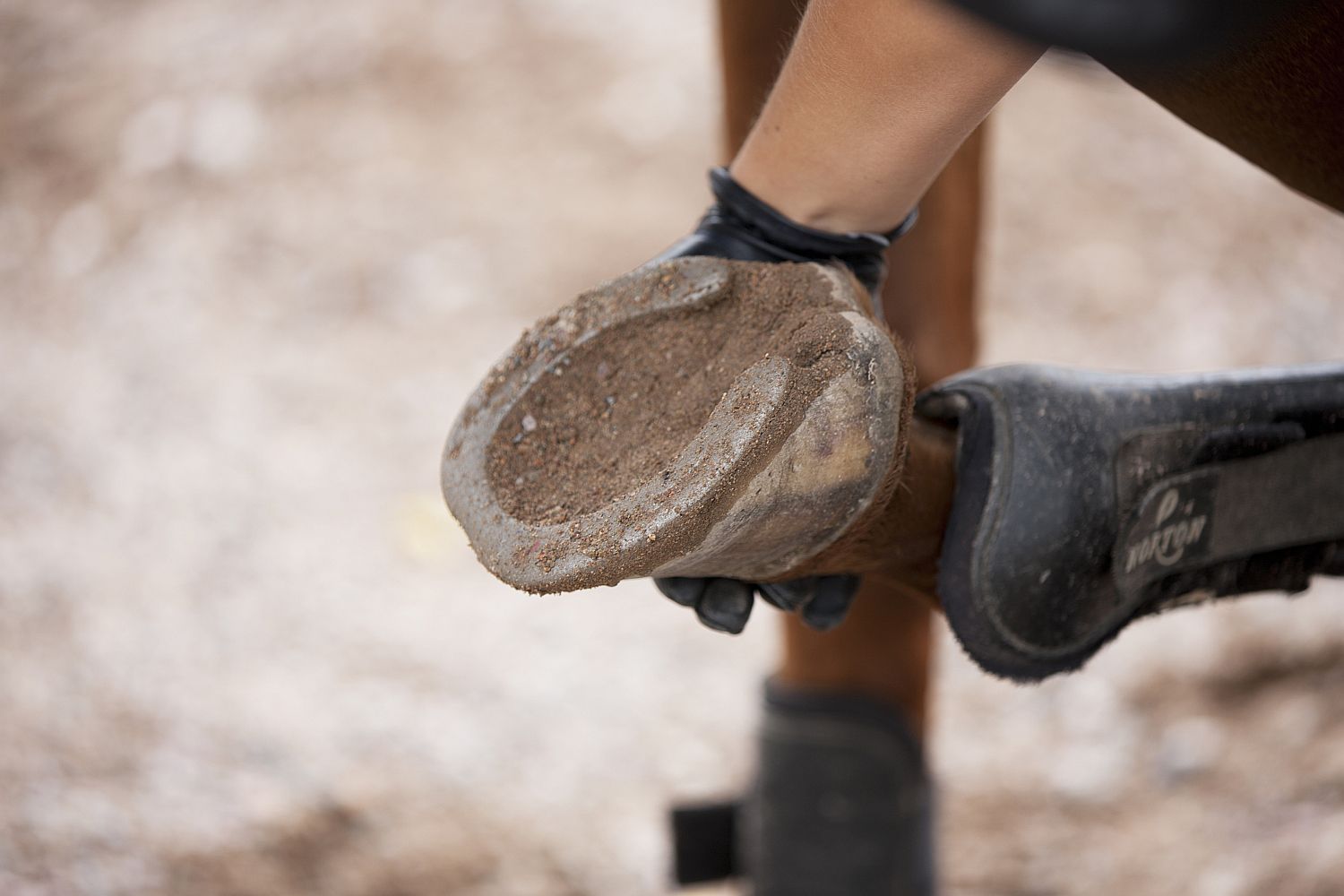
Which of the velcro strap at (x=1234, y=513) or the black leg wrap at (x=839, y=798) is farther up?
the velcro strap at (x=1234, y=513)

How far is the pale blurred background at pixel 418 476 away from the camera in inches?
71.9

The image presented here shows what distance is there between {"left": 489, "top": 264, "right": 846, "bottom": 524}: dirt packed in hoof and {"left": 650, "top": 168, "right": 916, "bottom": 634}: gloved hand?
5cm

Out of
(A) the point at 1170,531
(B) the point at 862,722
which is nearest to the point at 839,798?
(B) the point at 862,722

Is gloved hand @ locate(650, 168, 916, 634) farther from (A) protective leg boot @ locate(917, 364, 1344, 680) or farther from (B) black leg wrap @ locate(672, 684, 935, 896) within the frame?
(B) black leg wrap @ locate(672, 684, 935, 896)

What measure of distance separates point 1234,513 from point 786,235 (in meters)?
0.44

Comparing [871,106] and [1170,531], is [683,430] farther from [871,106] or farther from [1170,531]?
[1170,531]

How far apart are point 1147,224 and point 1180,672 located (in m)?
1.39

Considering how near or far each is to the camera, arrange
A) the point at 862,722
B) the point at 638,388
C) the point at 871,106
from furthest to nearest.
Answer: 1. the point at 862,722
2. the point at 638,388
3. the point at 871,106

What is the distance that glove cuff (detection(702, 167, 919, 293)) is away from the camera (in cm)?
88

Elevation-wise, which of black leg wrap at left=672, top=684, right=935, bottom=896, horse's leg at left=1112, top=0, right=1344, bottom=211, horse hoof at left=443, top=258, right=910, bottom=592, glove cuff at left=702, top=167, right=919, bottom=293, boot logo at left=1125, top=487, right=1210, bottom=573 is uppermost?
horse's leg at left=1112, top=0, right=1344, bottom=211

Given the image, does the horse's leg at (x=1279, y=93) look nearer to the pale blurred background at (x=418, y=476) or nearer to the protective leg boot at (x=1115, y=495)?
the pale blurred background at (x=418, y=476)

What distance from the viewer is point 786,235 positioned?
88 cm

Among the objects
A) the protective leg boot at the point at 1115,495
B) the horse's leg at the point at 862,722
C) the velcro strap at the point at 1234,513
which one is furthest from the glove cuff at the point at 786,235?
the horse's leg at the point at 862,722

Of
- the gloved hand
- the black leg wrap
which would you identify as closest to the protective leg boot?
the gloved hand
